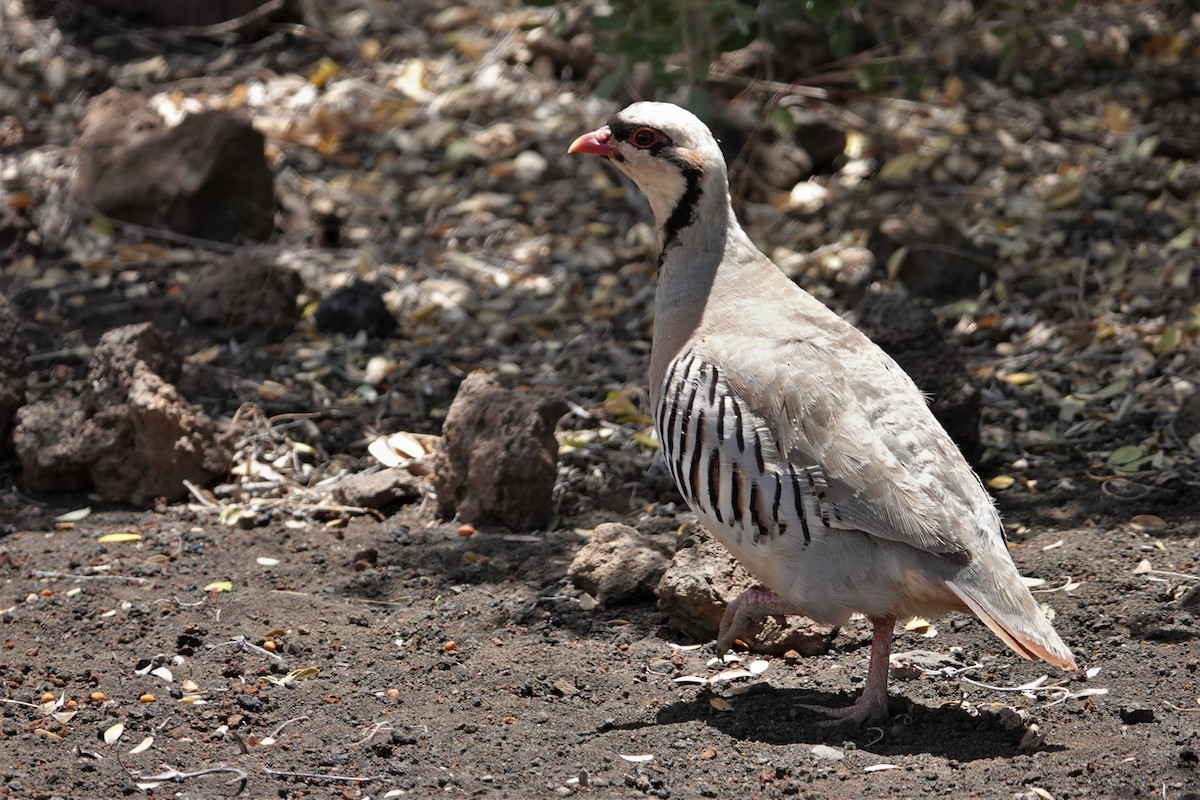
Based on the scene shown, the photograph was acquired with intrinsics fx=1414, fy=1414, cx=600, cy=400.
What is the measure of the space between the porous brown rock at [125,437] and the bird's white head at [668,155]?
7.36 feet

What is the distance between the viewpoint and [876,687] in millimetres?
4391

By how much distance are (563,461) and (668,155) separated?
190 cm

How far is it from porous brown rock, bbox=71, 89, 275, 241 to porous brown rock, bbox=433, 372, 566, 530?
9.70 feet

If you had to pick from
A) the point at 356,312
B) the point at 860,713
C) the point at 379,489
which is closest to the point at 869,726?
the point at 860,713

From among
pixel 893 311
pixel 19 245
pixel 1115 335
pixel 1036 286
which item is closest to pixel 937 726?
pixel 893 311

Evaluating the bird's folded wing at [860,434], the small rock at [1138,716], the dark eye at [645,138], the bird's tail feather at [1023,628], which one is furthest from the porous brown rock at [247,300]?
the small rock at [1138,716]

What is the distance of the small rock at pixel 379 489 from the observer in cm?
616

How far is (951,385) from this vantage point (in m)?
6.04

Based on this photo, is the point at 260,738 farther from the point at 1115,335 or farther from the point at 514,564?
the point at 1115,335

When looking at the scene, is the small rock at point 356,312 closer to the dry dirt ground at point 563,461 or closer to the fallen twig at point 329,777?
the dry dirt ground at point 563,461

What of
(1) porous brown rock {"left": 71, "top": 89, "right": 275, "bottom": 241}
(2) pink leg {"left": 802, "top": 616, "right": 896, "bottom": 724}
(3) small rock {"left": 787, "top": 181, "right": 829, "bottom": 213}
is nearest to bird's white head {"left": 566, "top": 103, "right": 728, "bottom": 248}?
(2) pink leg {"left": 802, "top": 616, "right": 896, "bottom": 724}

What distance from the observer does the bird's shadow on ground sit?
421 centimetres

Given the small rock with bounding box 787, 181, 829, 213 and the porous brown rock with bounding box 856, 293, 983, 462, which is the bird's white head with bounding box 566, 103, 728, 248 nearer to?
the porous brown rock with bounding box 856, 293, 983, 462

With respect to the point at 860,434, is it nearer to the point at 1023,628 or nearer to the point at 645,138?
the point at 1023,628
